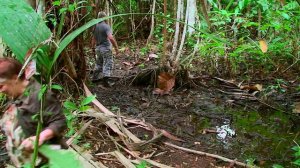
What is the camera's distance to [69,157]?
1069mm

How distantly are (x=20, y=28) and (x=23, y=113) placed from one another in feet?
1.80

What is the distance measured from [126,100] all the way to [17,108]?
11.8 feet

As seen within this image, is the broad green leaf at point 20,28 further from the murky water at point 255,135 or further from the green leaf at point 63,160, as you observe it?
the murky water at point 255,135

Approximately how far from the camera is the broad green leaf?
1.61 metres

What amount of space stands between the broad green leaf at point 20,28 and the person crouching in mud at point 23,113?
26 cm

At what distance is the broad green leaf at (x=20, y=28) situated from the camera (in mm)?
1605

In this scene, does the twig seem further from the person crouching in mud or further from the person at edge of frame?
the person at edge of frame

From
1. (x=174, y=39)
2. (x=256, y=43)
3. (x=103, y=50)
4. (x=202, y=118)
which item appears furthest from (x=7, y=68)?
(x=256, y=43)

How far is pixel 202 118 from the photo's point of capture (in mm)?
4980

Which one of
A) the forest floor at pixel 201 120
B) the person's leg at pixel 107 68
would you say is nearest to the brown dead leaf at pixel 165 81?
the forest floor at pixel 201 120

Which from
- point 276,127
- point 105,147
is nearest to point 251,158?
point 276,127

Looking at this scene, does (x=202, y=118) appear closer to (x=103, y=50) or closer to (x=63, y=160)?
(x=103, y=50)

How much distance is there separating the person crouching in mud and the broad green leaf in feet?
0.84

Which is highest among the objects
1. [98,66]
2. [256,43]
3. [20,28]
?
[20,28]
